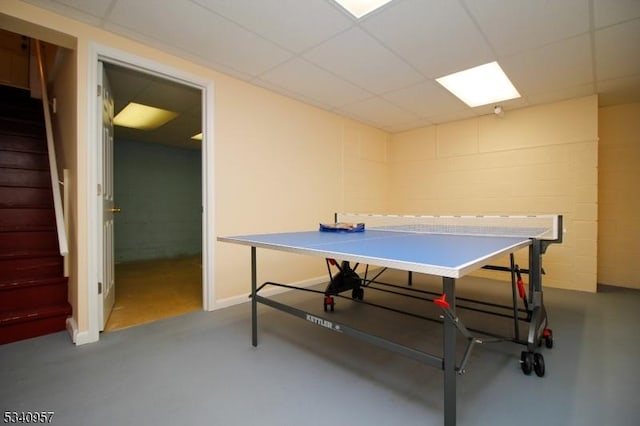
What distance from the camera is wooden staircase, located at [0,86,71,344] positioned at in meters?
2.43

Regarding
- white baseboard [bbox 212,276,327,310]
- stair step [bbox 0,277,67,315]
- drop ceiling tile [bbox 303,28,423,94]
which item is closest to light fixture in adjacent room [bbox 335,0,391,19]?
drop ceiling tile [bbox 303,28,423,94]

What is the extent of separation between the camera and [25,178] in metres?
3.29

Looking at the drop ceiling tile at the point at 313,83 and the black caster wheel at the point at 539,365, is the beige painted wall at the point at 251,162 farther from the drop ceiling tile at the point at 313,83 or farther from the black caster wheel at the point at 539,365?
the black caster wheel at the point at 539,365

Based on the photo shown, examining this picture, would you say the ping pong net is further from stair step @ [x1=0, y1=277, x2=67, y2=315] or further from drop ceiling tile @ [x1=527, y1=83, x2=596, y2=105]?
stair step @ [x1=0, y1=277, x2=67, y2=315]

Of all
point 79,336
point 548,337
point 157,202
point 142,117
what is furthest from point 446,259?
point 157,202

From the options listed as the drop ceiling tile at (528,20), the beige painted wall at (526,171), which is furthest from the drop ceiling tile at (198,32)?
the beige painted wall at (526,171)

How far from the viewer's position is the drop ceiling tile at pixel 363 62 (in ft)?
8.52

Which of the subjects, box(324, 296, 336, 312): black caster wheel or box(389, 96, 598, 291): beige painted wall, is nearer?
box(324, 296, 336, 312): black caster wheel

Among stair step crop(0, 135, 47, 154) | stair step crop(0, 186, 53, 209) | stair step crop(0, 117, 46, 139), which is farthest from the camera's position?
stair step crop(0, 117, 46, 139)

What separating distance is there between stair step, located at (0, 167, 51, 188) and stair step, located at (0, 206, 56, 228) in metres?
0.34

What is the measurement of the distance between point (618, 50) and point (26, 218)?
602 cm

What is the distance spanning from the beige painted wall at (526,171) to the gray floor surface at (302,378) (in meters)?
1.42

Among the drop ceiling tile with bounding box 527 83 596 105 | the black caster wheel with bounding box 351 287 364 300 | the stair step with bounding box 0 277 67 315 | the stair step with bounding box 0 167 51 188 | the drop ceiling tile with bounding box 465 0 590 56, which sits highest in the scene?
the drop ceiling tile with bounding box 465 0 590 56

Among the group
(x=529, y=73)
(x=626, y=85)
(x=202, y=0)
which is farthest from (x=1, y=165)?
(x=626, y=85)
